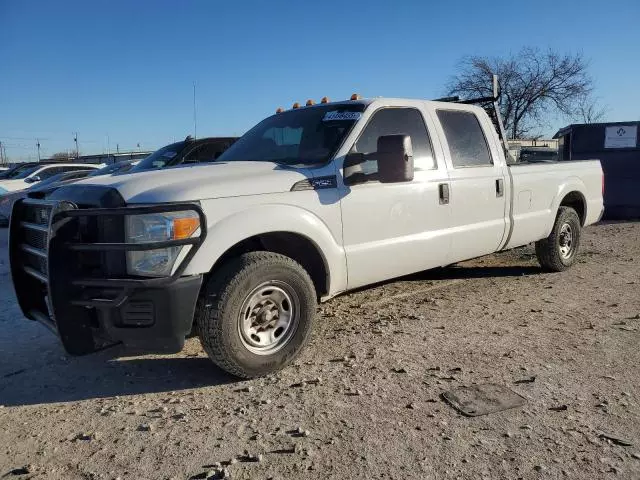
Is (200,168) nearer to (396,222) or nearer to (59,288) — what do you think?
(59,288)

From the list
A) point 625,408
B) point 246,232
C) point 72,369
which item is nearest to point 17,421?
point 72,369

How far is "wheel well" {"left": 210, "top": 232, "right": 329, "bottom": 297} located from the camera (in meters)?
3.81

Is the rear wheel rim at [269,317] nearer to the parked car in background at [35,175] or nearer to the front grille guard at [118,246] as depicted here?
the front grille guard at [118,246]

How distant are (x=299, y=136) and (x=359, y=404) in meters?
2.40

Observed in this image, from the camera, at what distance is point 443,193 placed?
482cm

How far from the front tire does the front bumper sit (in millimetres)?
158

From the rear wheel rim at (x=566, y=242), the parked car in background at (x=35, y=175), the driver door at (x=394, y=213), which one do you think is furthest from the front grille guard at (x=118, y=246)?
the parked car in background at (x=35, y=175)

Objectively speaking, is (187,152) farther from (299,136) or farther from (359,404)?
(359,404)

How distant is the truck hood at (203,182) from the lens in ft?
10.8

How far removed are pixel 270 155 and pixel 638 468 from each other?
11.1 ft

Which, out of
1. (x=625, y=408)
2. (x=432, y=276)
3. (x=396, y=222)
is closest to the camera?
(x=625, y=408)

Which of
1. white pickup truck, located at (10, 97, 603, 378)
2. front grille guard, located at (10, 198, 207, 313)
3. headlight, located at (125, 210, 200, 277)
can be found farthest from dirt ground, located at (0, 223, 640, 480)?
→ headlight, located at (125, 210, 200, 277)

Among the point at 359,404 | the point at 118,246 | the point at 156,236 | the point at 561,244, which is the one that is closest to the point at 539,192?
the point at 561,244

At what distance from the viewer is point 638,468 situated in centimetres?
252
